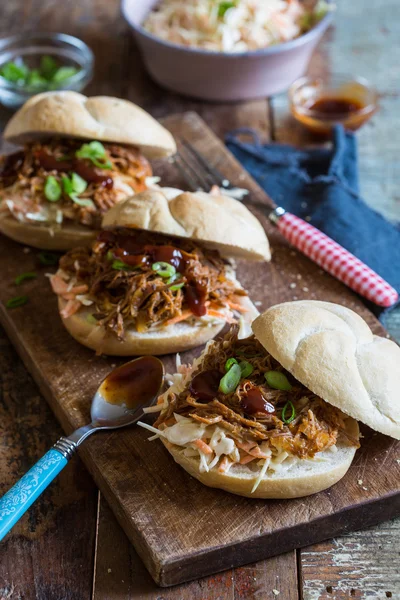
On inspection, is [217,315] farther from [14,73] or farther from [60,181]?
[14,73]

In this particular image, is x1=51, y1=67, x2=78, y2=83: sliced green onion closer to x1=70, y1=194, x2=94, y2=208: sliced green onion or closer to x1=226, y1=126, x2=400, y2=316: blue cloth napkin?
x1=226, y1=126, x2=400, y2=316: blue cloth napkin

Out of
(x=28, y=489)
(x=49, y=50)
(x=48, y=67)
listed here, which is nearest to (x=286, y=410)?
(x=28, y=489)

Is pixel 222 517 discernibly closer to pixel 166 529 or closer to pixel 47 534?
pixel 166 529

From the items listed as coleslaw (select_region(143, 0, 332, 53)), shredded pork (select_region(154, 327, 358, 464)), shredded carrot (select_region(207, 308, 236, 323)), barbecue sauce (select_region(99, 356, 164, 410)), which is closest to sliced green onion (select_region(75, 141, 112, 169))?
shredded carrot (select_region(207, 308, 236, 323))

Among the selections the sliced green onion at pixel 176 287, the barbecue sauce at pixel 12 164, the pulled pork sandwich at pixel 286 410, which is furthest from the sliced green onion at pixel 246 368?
the barbecue sauce at pixel 12 164

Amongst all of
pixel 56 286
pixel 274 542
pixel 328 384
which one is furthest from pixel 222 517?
pixel 56 286
